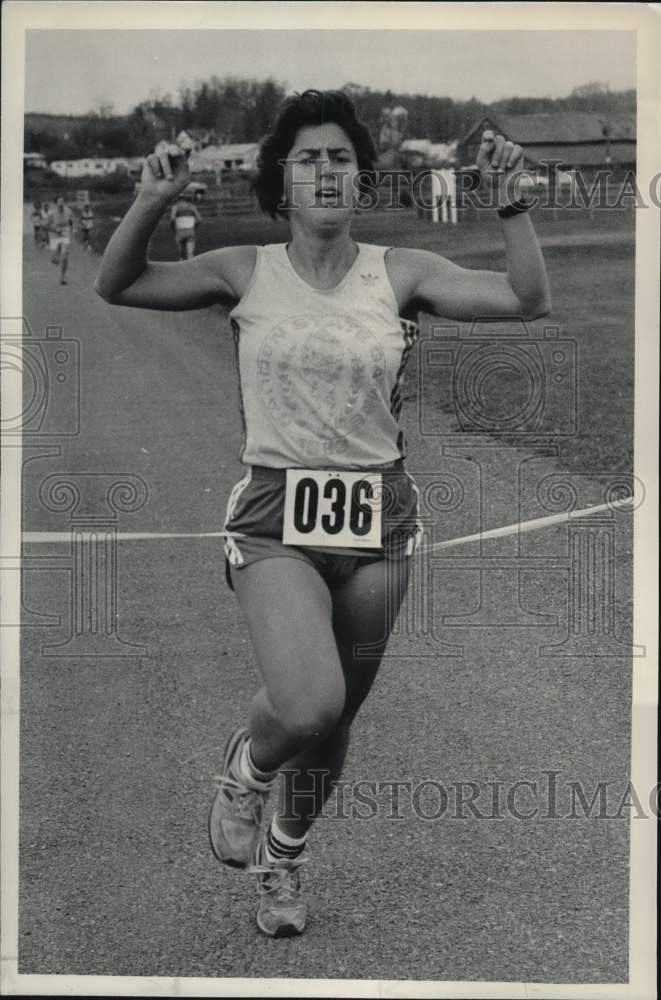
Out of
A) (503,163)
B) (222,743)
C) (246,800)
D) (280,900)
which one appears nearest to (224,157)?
(503,163)

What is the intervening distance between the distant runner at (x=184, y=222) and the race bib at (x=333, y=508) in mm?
697

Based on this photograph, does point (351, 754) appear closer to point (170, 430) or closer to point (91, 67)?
point (170, 430)

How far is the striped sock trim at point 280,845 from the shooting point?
11.8ft

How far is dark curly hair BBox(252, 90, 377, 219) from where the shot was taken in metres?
3.45

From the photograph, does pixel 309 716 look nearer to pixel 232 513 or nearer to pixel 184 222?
pixel 232 513

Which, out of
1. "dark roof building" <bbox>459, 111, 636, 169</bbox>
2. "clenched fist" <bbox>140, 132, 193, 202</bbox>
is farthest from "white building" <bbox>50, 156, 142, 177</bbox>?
"dark roof building" <bbox>459, 111, 636, 169</bbox>

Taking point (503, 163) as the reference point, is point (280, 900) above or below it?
below

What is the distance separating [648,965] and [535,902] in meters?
0.37

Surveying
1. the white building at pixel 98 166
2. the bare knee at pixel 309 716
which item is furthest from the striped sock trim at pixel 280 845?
Answer: the white building at pixel 98 166

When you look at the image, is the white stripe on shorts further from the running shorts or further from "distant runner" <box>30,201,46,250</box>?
"distant runner" <box>30,201,46,250</box>

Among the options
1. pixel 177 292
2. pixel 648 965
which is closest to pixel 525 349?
pixel 177 292

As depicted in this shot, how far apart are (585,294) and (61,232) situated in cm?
150

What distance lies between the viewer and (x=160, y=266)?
3.37m

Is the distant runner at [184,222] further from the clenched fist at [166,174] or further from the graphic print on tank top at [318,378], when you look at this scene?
the graphic print on tank top at [318,378]
